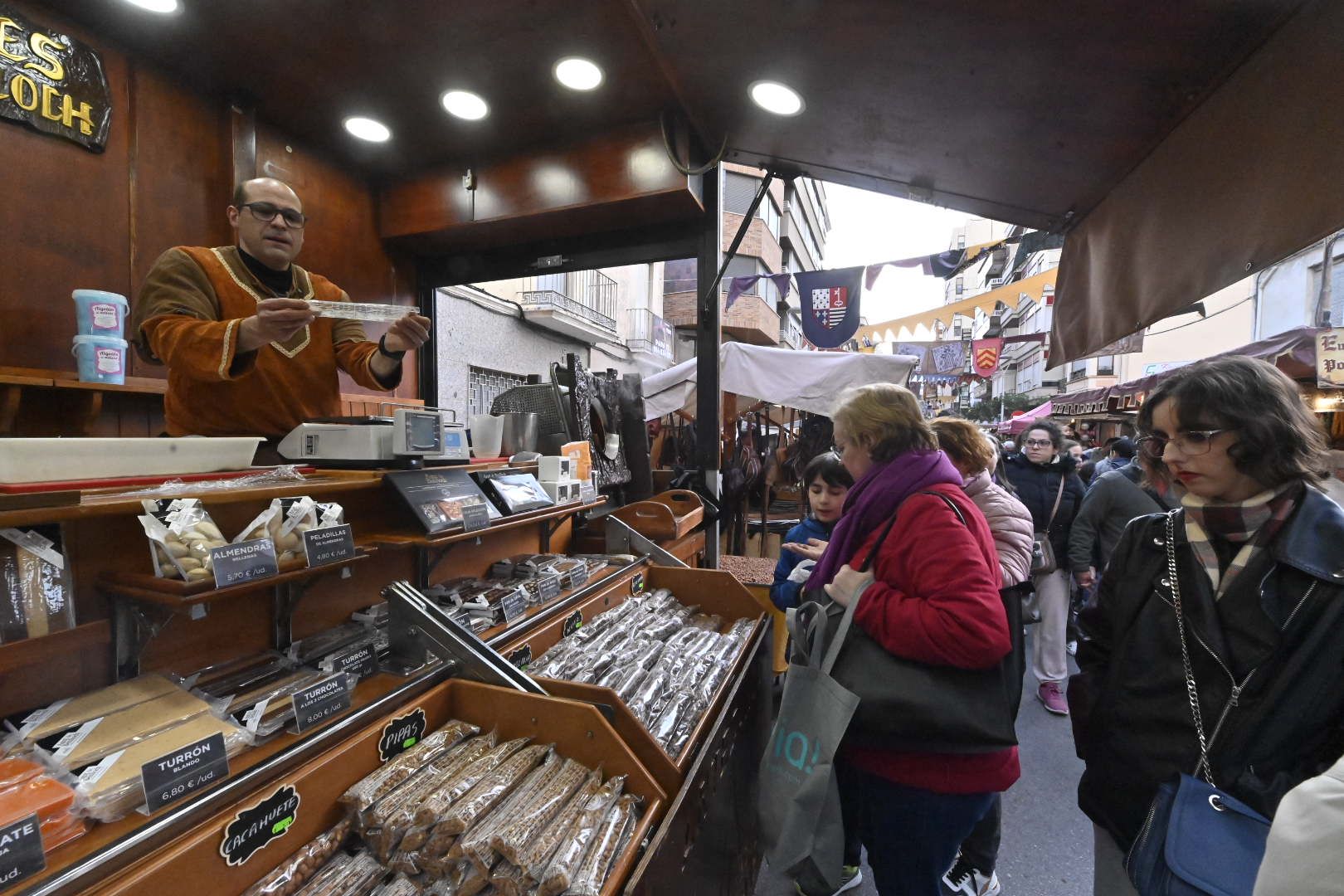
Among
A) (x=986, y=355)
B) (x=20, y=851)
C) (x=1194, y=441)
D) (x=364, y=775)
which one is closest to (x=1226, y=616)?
(x=1194, y=441)

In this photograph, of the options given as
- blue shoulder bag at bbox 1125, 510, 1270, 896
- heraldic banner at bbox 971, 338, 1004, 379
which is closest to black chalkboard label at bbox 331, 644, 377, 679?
blue shoulder bag at bbox 1125, 510, 1270, 896

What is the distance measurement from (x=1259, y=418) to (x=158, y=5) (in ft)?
13.9

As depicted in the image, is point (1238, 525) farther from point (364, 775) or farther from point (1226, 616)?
point (364, 775)

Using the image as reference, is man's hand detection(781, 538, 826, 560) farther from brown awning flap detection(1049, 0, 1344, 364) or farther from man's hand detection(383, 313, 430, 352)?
man's hand detection(383, 313, 430, 352)

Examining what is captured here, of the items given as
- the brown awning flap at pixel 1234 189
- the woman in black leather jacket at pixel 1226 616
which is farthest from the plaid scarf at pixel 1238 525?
the brown awning flap at pixel 1234 189

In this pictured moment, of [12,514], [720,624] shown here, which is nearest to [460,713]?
[12,514]

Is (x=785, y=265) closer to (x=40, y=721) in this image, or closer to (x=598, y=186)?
(x=598, y=186)

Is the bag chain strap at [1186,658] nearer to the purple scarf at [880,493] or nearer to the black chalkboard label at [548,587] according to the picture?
the purple scarf at [880,493]

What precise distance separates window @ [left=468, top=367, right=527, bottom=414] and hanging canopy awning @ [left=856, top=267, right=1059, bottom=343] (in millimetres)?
5971

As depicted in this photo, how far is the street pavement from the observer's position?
2.52 m

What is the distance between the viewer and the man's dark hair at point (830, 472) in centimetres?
282

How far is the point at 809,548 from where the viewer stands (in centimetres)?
254

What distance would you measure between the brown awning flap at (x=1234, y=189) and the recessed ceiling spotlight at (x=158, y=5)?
3.98 meters

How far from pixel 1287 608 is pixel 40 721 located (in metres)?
2.47
